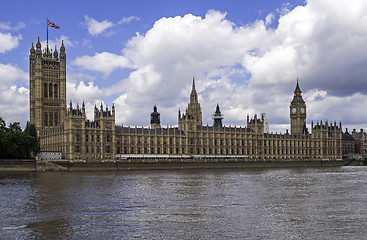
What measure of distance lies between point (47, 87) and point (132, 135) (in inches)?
2041

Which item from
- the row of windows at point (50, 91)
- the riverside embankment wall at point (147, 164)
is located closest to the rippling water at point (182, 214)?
the riverside embankment wall at point (147, 164)

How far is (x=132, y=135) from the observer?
475 ft

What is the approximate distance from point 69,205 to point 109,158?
299 ft

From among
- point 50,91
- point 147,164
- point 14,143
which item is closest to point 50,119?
point 50,91

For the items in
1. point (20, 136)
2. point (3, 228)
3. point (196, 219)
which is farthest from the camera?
point (20, 136)

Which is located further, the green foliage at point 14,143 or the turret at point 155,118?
the turret at point 155,118

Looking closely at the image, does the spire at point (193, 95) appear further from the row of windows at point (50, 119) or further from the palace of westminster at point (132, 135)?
the row of windows at point (50, 119)

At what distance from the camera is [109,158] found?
136m

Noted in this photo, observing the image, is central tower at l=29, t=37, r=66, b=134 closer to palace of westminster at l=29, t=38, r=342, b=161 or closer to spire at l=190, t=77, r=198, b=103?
palace of westminster at l=29, t=38, r=342, b=161

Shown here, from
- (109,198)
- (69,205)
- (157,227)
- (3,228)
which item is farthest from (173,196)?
(3,228)

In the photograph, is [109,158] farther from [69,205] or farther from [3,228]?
[3,228]

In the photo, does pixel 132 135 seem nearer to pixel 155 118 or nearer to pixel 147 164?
pixel 147 164

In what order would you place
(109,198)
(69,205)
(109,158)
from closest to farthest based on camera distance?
(69,205)
(109,198)
(109,158)

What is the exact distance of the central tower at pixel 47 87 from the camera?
569 feet
